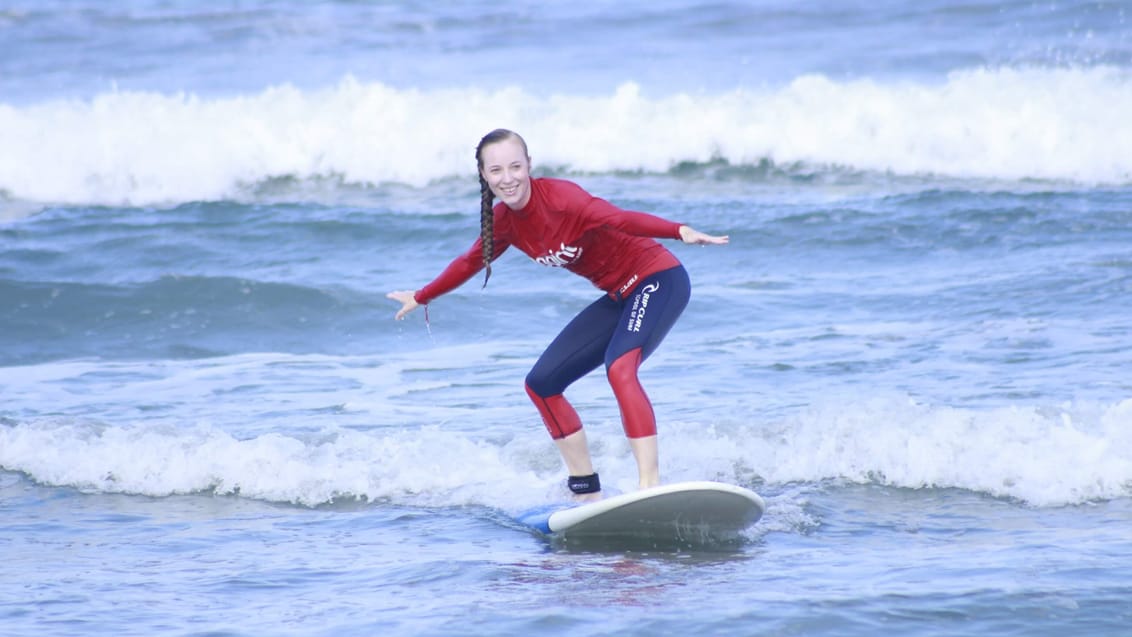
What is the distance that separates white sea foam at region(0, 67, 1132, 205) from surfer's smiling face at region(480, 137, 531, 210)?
472 inches

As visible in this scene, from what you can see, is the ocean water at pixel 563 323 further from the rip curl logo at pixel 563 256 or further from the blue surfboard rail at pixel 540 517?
the rip curl logo at pixel 563 256

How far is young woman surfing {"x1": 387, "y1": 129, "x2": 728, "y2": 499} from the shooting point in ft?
18.9

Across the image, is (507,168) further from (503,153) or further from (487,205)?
(487,205)

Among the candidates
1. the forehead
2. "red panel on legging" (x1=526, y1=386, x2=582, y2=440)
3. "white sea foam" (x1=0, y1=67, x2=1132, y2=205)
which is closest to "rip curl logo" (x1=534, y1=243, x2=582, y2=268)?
the forehead

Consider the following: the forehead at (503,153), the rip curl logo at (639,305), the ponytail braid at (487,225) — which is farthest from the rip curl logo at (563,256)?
the forehead at (503,153)

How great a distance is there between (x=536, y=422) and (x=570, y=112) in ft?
A: 39.0

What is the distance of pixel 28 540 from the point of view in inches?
252

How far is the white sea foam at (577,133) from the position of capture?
17.3 metres

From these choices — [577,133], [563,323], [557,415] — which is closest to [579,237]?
[557,415]

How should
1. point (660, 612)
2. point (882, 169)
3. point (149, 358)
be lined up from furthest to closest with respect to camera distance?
point (882, 169) → point (149, 358) → point (660, 612)

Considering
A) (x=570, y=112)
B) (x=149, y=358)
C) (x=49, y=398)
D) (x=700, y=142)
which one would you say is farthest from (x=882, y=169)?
(x=49, y=398)

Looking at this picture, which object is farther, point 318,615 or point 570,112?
point 570,112

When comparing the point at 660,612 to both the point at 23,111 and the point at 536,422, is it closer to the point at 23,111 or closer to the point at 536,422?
the point at 536,422

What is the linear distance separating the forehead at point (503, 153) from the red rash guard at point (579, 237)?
0.61 feet
